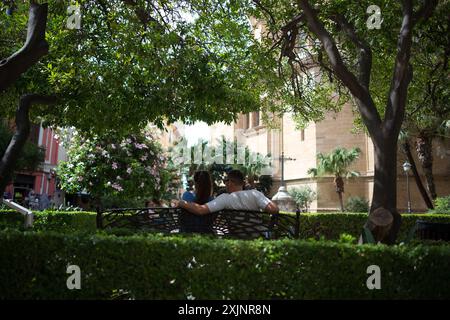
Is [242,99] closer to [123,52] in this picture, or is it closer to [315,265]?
[123,52]

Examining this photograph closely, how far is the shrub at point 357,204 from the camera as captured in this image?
1276 inches

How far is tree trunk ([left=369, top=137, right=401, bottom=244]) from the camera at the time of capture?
5.88m

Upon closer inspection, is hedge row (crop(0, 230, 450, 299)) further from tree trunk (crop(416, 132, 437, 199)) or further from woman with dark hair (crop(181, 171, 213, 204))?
tree trunk (crop(416, 132, 437, 199))

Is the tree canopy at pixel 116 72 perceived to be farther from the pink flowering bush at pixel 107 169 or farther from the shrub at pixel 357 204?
the shrub at pixel 357 204

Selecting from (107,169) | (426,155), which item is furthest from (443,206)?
(107,169)

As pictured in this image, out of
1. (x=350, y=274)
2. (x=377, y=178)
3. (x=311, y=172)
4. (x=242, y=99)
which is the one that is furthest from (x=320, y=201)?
(x=350, y=274)

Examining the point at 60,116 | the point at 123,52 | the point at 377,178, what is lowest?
the point at 377,178

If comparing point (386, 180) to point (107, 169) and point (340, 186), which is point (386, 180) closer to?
point (107, 169)

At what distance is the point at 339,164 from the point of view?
33.4 m

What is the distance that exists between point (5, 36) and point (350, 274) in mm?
8476

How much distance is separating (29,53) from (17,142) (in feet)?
3.69

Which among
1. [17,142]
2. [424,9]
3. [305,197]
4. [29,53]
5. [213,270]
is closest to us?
[213,270]

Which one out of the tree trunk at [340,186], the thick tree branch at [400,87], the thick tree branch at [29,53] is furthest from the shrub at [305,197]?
the thick tree branch at [29,53]

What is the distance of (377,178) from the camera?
6.12 m
